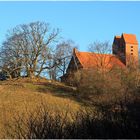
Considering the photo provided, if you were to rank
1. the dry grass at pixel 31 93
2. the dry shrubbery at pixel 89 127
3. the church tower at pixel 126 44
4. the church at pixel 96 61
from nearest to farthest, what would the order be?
the dry shrubbery at pixel 89 127
the dry grass at pixel 31 93
the church at pixel 96 61
the church tower at pixel 126 44

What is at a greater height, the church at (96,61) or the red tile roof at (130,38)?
the red tile roof at (130,38)

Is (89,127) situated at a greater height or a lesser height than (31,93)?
greater

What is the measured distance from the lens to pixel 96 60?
74.1 m

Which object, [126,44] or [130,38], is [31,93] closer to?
[126,44]

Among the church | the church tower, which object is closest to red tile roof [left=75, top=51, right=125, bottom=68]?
the church

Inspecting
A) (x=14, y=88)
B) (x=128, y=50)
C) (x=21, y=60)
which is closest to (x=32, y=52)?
(x=21, y=60)

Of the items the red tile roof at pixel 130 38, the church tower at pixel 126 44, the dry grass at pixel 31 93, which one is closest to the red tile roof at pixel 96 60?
the dry grass at pixel 31 93

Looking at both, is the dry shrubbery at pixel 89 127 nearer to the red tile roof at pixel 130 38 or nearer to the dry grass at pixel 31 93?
the dry grass at pixel 31 93

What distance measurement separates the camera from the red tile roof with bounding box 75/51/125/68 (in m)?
72.9

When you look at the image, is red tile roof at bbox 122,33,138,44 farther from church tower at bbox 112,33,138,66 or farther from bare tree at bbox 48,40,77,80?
bare tree at bbox 48,40,77,80

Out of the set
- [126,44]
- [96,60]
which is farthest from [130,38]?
[96,60]

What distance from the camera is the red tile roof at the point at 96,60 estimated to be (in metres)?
72.9

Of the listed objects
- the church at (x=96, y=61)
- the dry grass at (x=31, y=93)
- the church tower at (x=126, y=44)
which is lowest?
the dry grass at (x=31, y=93)

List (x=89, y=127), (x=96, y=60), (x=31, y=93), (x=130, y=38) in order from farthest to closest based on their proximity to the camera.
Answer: (x=130, y=38), (x=96, y=60), (x=31, y=93), (x=89, y=127)
